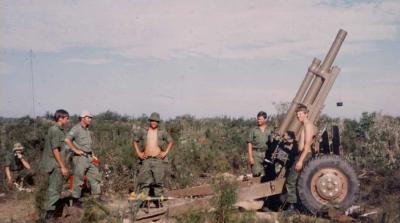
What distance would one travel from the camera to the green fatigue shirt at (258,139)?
29.4ft

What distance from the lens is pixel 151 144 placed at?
8344 millimetres

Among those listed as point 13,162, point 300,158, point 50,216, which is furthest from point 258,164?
point 13,162

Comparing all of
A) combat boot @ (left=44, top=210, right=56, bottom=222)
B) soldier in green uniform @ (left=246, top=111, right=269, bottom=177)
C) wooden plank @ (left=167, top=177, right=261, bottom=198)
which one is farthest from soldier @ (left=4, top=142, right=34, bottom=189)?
soldier in green uniform @ (left=246, top=111, right=269, bottom=177)

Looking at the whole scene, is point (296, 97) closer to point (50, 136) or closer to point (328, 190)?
point (328, 190)

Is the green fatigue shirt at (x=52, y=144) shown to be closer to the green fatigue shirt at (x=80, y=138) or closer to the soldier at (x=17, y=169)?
the green fatigue shirt at (x=80, y=138)

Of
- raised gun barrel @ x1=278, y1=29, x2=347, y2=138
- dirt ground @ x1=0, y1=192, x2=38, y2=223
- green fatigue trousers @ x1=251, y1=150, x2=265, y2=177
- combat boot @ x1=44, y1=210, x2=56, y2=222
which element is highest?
raised gun barrel @ x1=278, y1=29, x2=347, y2=138

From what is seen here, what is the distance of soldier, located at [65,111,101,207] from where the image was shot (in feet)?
26.7

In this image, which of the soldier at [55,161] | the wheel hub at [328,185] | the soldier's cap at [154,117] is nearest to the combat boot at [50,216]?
the soldier at [55,161]

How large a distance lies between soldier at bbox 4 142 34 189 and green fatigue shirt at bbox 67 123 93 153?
9.66ft

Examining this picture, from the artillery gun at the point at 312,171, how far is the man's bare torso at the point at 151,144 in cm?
78

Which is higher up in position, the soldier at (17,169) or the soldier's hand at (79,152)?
the soldier's hand at (79,152)

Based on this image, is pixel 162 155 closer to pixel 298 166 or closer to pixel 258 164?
pixel 258 164

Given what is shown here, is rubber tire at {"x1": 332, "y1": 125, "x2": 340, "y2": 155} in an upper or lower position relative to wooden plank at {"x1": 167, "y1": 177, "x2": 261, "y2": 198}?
upper

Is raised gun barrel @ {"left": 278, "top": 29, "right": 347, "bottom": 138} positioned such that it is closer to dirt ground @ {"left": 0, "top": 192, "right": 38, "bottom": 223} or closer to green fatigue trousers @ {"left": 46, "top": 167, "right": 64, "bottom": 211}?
green fatigue trousers @ {"left": 46, "top": 167, "right": 64, "bottom": 211}
